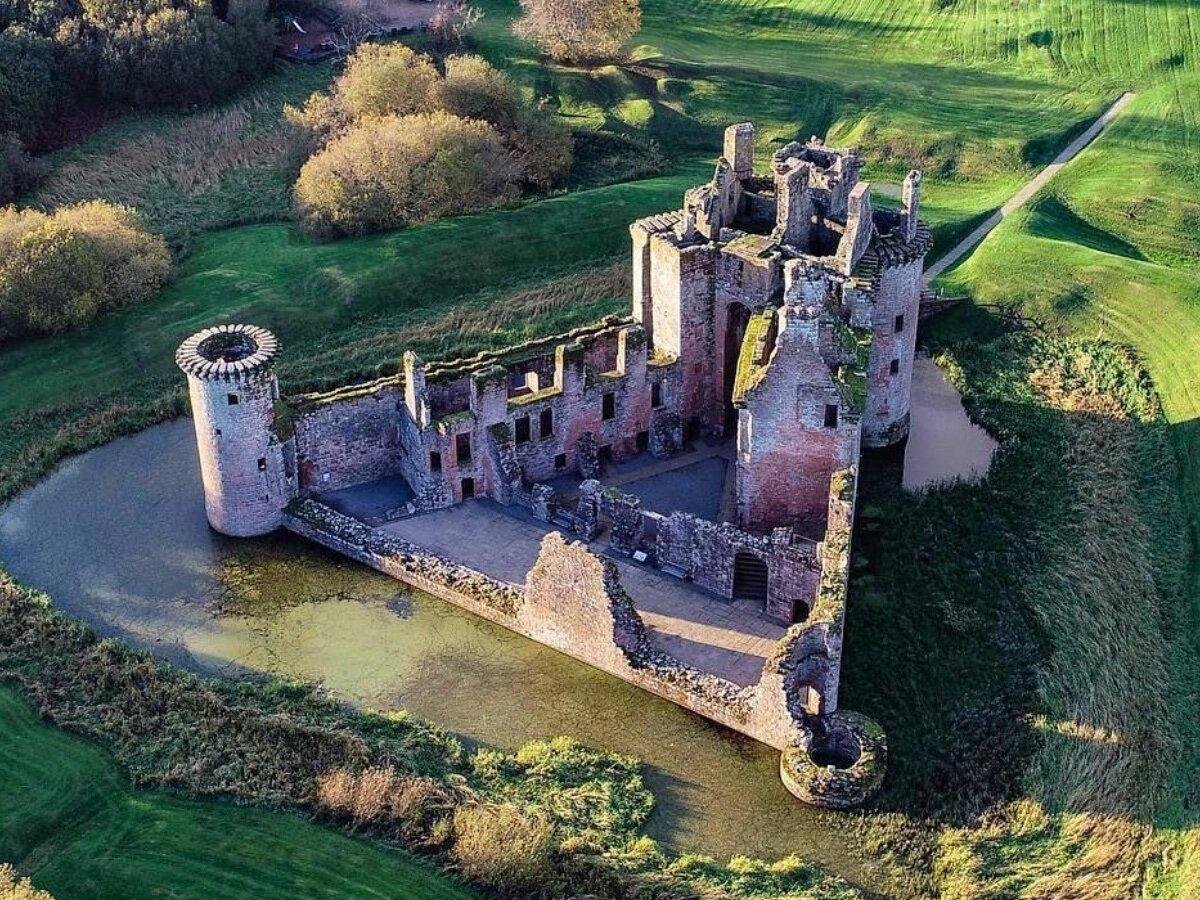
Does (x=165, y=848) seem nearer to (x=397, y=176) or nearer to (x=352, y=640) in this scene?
(x=352, y=640)

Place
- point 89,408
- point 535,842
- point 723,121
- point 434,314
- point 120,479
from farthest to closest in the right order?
point 723,121, point 434,314, point 89,408, point 120,479, point 535,842

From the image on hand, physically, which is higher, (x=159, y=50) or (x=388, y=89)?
(x=159, y=50)

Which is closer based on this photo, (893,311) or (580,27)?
(893,311)

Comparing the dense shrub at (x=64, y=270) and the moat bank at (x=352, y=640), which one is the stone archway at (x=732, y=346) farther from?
the dense shrub at (x=64, y=270)

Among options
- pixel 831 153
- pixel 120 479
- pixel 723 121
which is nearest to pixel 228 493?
pixel 120 479

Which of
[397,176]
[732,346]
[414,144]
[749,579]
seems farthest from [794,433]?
[414,144]

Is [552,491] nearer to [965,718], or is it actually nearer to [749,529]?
[749,529]
